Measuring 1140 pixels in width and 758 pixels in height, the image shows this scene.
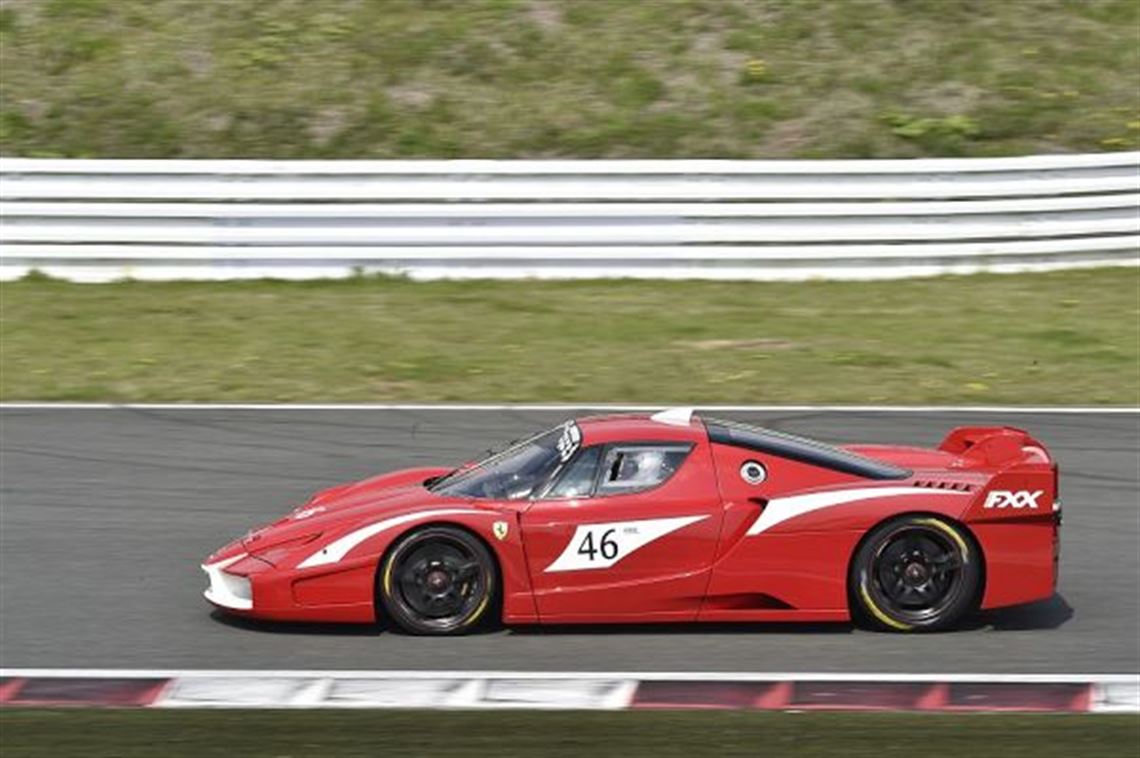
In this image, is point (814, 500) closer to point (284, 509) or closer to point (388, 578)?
point (388, 578)

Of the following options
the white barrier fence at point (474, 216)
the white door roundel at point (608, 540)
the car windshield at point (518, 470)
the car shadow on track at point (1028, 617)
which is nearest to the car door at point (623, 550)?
the white door roundel at point (608, 540)

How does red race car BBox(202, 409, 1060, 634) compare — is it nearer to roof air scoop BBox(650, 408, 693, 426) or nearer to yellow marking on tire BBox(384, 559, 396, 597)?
yellow marking on tire BBox(384, 559, 396, 597)

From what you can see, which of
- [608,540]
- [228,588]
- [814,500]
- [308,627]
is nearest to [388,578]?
[308,627]

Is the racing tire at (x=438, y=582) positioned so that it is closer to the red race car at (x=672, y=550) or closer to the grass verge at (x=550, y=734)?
the red race car at (x=672, y=550)

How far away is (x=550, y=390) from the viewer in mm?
13898

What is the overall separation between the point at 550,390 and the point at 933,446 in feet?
9.64

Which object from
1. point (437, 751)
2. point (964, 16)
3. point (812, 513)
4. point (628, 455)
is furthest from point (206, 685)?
point (964, 16)

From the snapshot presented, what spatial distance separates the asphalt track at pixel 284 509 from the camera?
851cm

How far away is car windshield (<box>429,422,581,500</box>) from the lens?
8.83 metres

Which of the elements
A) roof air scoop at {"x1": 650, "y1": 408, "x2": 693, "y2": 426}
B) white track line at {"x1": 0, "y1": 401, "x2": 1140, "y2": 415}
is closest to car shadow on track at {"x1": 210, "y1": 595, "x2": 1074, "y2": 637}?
roof air scoop at {"x1": 650, "y1": 408, "x2": 693, "y2": 426}

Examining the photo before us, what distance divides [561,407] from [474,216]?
3.68m

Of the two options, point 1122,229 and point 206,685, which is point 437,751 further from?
point 1122,229

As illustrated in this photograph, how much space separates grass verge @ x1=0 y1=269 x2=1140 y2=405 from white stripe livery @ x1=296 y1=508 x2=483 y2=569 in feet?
16.5

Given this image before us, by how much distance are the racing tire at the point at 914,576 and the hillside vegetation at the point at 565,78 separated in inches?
427
